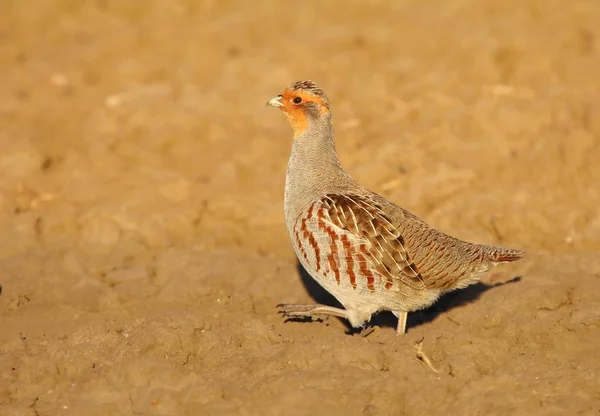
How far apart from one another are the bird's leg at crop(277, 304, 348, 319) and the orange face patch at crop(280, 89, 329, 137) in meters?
1.10

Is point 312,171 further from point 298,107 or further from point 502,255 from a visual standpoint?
point 502,255

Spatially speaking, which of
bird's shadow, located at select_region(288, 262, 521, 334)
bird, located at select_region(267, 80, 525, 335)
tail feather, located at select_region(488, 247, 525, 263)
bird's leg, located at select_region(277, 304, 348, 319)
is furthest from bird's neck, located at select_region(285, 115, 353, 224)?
tail feather, located at select_region(488, 247, 525, 263)

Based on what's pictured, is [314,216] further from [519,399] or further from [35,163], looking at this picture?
[35,163]

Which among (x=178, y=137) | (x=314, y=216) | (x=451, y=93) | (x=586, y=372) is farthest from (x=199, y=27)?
(x=586, y=372)

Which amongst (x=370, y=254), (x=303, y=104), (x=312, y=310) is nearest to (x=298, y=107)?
(x=303, y=104)

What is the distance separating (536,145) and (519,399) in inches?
147

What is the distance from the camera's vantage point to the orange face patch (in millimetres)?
5781

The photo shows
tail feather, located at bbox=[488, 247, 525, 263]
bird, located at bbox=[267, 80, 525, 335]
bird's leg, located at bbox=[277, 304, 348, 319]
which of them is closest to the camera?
bird, located at bbox=[267, 80, 525, 335]

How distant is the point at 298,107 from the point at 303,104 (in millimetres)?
39

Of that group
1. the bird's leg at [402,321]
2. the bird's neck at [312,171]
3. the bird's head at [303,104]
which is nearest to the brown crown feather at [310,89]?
the bird's head at [303,104]

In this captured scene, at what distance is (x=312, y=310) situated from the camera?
5.46m

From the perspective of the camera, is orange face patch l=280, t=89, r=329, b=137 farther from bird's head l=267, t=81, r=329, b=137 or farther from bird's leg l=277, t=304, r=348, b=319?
bird's leg l=277, t=304, r=348, b=319

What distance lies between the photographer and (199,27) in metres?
10.0

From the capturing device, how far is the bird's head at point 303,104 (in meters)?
5.77
